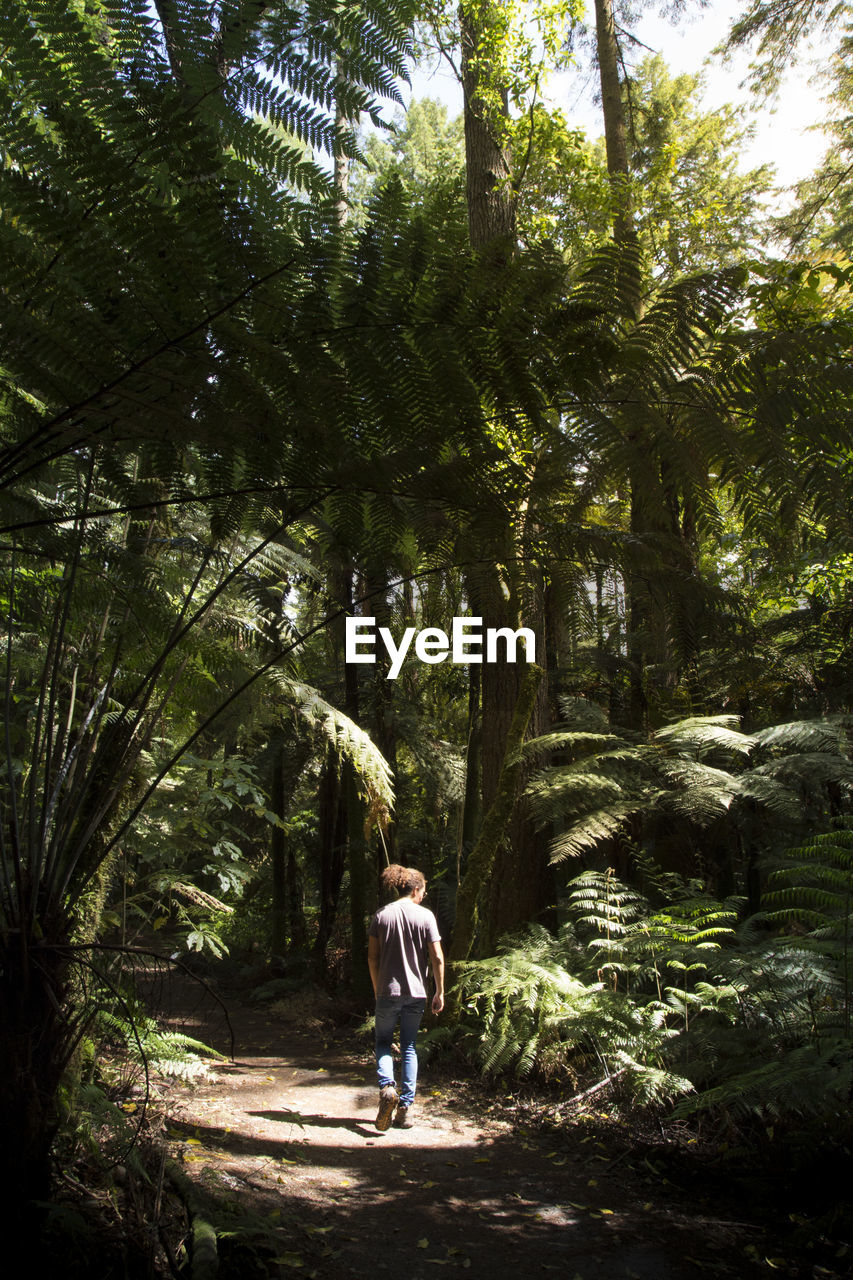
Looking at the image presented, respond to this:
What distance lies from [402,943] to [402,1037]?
21.3 inches

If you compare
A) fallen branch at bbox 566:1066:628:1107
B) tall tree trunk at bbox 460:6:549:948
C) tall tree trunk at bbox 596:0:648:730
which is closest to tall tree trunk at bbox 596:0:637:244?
tall tree trunk at bbox 596:0:648:730

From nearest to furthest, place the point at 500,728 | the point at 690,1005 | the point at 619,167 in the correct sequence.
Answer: the point at 690,1005 → the point at 500,728 → the point at 619,167

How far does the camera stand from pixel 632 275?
2.12m

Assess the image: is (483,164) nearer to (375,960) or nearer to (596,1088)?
(375,960)

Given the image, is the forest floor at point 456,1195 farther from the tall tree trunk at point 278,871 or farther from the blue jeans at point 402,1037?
the tall tree trunk at point 278,871

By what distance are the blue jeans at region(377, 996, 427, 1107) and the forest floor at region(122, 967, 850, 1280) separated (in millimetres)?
253

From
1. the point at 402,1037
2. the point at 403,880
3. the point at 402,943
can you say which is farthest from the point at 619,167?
the point at 402,1037

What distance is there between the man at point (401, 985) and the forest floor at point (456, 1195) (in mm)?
208

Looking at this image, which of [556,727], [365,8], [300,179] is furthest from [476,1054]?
[365,8]

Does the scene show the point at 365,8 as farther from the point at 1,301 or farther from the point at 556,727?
the point at 556,727

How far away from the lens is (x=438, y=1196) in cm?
368

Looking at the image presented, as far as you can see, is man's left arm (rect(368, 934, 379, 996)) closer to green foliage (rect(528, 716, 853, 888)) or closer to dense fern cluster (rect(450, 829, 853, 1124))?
dense fern cluster (rect(450, 829, 853, 1124))

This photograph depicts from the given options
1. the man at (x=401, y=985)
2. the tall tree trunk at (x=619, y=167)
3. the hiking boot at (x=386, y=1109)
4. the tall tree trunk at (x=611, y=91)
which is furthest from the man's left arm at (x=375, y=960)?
the tall tree trunk at (x=611, y=91)

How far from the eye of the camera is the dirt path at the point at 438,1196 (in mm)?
2977
